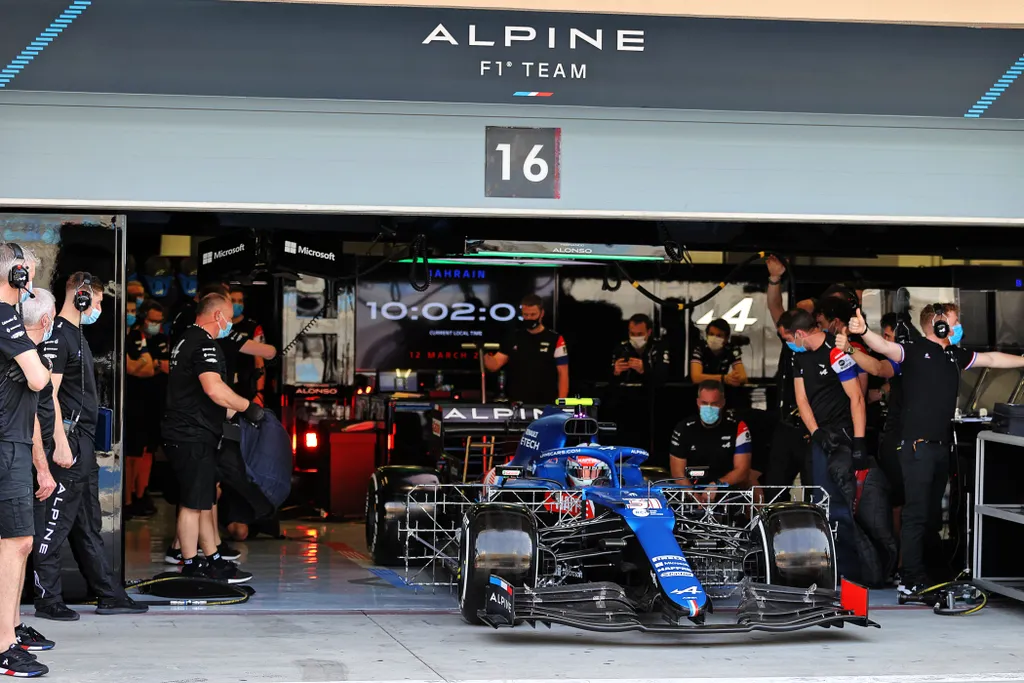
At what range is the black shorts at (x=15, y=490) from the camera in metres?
6.46

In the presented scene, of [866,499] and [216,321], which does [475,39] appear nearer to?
[216,321]

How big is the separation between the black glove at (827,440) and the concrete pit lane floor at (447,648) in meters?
1.03

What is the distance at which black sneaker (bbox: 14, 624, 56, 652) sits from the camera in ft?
22.8

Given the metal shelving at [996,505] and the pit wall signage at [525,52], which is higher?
the pit wall signage at [525,52]

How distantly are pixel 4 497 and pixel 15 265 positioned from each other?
1.06 meters

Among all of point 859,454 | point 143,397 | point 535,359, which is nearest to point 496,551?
point 859,454

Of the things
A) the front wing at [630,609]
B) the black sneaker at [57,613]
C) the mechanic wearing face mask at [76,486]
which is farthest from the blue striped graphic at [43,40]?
the front wing at [630,609]

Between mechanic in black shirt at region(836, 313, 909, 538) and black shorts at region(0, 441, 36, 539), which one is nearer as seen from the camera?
black shorts at region(0, 441, 36, 539)

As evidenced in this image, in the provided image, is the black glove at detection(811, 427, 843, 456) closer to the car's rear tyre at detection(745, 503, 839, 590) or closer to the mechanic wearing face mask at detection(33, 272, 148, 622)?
the car's rear tyre at detection(745, 503, 839, 590)

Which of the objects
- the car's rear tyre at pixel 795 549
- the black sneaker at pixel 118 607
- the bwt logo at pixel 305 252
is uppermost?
the bwt logo at pixel 305 252

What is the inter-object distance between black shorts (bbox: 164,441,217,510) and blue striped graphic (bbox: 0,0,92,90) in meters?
2.49

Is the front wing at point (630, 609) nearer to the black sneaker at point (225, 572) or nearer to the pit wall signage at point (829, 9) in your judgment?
the black sneaker at point (225, 572)

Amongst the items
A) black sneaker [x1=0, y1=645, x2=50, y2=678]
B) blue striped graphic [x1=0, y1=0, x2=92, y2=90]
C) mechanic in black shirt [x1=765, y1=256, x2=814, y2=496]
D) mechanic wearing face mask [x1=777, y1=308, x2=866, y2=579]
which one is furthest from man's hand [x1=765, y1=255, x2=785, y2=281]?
black sneaker [x1=0, y1=645, x2=50, y2=678]

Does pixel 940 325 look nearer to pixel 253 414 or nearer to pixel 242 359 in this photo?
pixel 253 414
